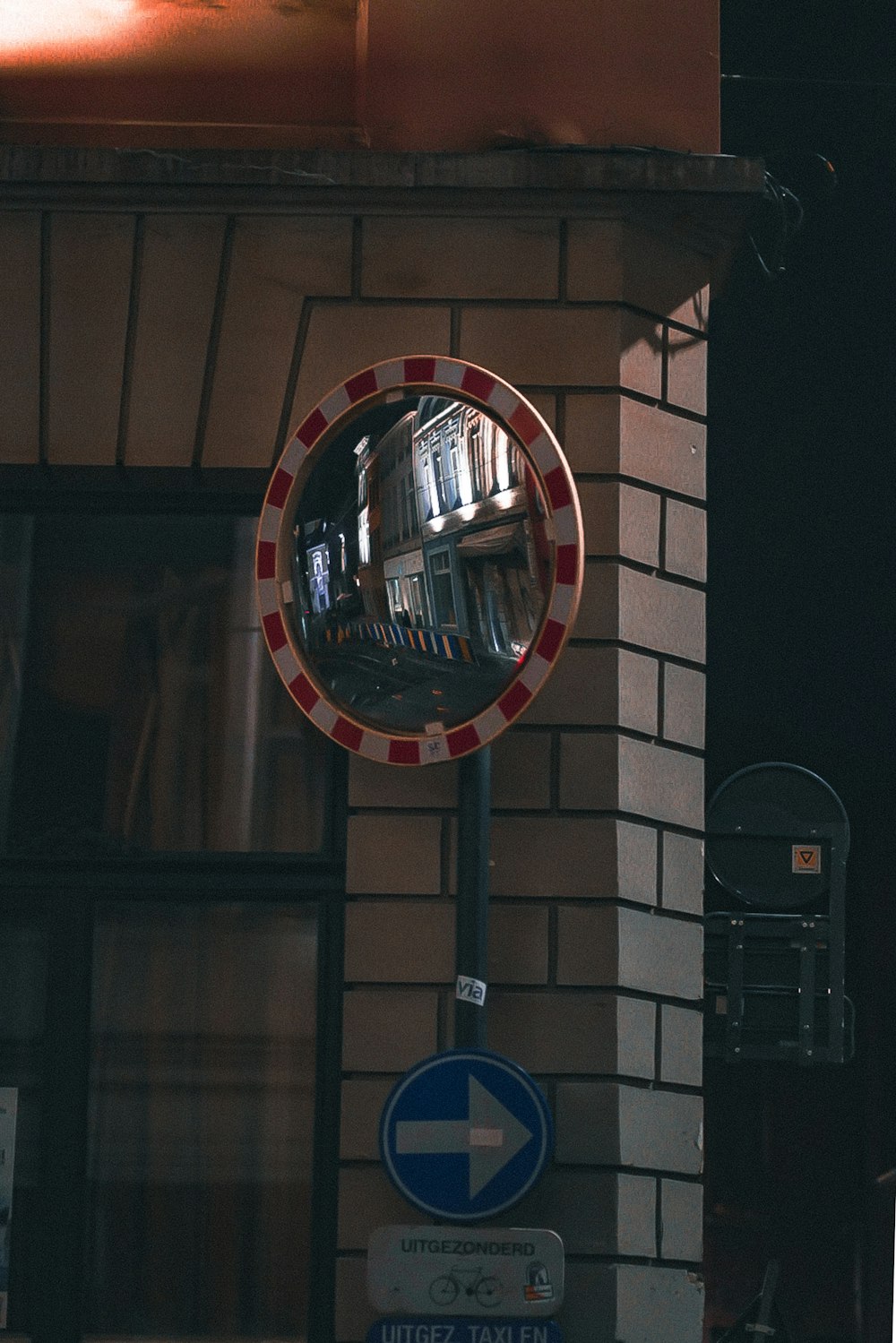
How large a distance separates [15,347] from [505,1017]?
2.80 m

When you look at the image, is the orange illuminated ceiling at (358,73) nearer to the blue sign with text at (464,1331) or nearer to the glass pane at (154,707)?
the glass pane at (154,707)

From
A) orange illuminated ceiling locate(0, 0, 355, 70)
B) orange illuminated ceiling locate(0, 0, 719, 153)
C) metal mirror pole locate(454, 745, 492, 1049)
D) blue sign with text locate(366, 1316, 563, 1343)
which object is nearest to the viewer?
blue sign with text locate(366, 1316, 563, 1343)

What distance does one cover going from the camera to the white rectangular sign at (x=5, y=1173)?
19.9 ft

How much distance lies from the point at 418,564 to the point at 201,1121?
2.04m

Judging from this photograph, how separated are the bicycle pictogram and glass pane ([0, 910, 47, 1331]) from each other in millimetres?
1765

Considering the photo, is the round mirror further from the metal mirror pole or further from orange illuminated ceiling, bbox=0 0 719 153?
orange illuminated ceiling, bbox=0 0 719 153

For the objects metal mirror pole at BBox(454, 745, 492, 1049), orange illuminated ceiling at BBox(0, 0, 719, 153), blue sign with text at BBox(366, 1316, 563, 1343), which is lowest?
blue sign with text at BBox(366, 1316, 563, 1343)

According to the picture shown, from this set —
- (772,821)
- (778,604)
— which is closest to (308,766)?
(772,821)

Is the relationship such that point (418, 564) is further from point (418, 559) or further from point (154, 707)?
point (154, 707)

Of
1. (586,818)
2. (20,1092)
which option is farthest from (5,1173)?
(586,818)

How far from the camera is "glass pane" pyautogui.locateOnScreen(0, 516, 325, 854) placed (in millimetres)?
6340

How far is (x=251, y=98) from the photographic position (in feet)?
21.8

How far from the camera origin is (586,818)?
6113mm

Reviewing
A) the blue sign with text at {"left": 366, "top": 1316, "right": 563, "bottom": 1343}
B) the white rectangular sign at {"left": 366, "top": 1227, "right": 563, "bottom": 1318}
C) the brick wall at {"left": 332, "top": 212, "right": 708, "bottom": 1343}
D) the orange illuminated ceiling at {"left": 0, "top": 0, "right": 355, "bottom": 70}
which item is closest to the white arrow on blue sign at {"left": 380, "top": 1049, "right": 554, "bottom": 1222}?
the white rectangular sign at {"left": 366, "top": 1227, "right": 563, "bottom": 1318}
